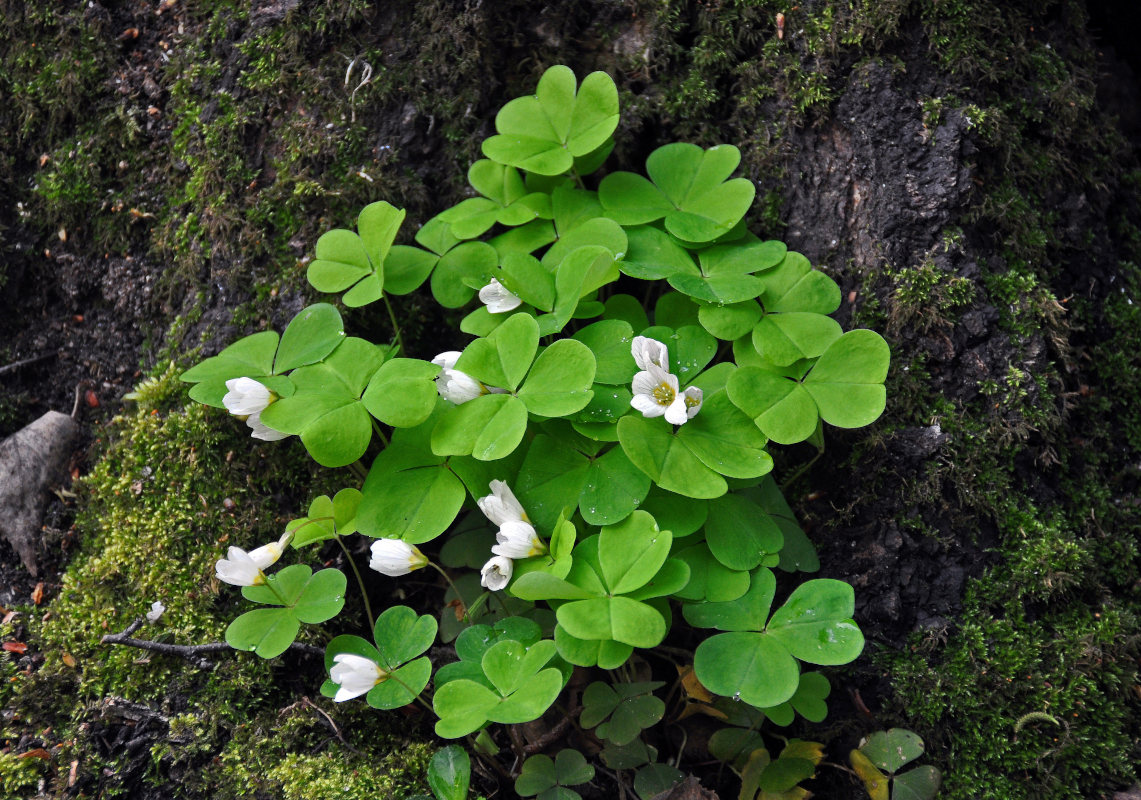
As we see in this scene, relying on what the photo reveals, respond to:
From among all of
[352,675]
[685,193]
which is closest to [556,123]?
[685,193]

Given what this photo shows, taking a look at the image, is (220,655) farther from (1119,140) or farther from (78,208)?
(1119,140)

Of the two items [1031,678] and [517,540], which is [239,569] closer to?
[517,540]

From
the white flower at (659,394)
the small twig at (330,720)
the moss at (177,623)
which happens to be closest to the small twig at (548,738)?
the moss at (177,623)

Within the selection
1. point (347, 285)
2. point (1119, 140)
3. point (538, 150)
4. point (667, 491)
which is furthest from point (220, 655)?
point (1119, 140)

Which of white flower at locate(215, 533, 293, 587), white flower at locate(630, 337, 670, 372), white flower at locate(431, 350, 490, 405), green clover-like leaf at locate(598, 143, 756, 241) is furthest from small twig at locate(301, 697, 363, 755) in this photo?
green clover-like leaf at locate(598, 143, 756, 241)

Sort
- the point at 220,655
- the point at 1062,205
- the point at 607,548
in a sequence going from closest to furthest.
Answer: the point at 607,548, the point at 220,655, the point at 1062,205

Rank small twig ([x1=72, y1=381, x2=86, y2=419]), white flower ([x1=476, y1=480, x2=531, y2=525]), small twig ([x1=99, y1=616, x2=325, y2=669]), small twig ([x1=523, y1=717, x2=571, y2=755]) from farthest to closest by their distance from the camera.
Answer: small twig ([x1=72, y1=381, x2=86, y2=419]) → small twig ([x1=99, y1=616, x2=325, y2=669]) → small twig ([x1=523, y1=717, x2=571, y2=755]) → white flower ([x1=476, y1=480, x2=531, y2=525])

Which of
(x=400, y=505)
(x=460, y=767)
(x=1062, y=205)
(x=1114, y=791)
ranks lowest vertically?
(x=1114, y=791)

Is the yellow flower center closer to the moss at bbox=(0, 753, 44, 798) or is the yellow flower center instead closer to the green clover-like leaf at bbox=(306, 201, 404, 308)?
the green clover-like leaf at bbox=(306, 201, 404, 308)
